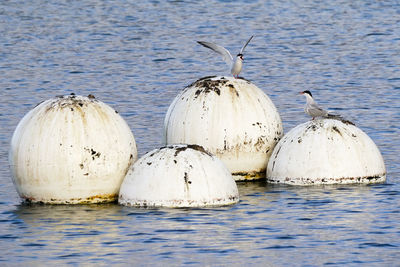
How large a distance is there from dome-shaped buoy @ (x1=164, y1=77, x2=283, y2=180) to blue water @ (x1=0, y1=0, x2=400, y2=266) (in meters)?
0.66

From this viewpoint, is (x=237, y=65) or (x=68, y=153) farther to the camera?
(x=237, y=65)

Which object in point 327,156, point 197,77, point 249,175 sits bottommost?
point 249,175

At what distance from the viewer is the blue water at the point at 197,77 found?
67.1 feet

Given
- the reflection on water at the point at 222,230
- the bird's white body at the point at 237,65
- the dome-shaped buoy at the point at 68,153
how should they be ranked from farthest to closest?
1. the bird's white body at the point at 237,65
2. the dome-shaped buoy at the point at 68,153
3. the reflection on water at the point at 222,230

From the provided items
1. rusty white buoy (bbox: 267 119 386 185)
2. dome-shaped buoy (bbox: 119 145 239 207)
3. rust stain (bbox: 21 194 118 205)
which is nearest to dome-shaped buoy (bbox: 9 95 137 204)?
rust stain (bbox: 21 194 118 205)

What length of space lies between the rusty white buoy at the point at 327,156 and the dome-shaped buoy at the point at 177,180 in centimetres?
229

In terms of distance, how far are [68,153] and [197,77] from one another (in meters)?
22.1

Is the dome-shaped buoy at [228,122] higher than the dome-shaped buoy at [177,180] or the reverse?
higher

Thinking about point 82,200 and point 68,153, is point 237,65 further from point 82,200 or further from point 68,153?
point 68,153

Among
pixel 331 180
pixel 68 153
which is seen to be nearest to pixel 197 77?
pixel 331 180

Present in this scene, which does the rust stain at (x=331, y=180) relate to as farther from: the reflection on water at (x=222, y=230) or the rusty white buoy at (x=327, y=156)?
the reflection on water at (x=222, y=230)

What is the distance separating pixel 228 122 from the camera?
25.4 metres

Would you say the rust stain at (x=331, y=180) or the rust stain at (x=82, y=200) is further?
the rust stain at (x=331, y=180)

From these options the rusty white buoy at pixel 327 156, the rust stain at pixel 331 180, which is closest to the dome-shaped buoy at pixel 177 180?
the rusty white buoy at pixel 327 156
